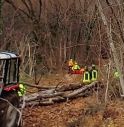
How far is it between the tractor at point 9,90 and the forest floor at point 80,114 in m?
2.18

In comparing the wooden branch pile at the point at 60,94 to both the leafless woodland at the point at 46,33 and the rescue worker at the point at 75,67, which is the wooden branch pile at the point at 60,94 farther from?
the rescue worker at the point at 75,67

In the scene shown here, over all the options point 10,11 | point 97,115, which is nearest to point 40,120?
point 97,115

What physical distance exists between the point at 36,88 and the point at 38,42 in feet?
26.3

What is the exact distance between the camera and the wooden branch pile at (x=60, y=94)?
12789 millimetres

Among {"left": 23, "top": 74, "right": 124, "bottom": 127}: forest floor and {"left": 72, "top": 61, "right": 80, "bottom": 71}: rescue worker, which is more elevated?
{"left": 72, "top": 61, "right": 80, "bottom": 71}: rescue worker

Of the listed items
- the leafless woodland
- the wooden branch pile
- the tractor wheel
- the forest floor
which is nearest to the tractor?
the tractor wheel

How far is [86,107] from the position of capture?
40.8ft

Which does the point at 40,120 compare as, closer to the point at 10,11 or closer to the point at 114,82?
the point at 114,82

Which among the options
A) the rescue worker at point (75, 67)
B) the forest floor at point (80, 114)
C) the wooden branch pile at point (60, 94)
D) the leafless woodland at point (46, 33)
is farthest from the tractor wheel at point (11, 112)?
the rescue worker at point (75, 67)

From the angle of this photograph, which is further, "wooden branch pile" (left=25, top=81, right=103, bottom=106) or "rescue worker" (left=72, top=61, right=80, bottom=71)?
"rescue worker" (left=72, top=61, right=80, bottom=71)

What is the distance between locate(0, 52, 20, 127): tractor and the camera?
8602mm

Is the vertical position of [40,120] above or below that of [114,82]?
below

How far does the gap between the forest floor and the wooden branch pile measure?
139mm

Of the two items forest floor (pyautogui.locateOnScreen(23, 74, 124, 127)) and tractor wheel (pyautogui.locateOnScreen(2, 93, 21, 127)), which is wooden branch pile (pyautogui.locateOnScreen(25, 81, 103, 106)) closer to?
forest floor (pyautogui.locateOnScreen(23, 74, 124, 127))
